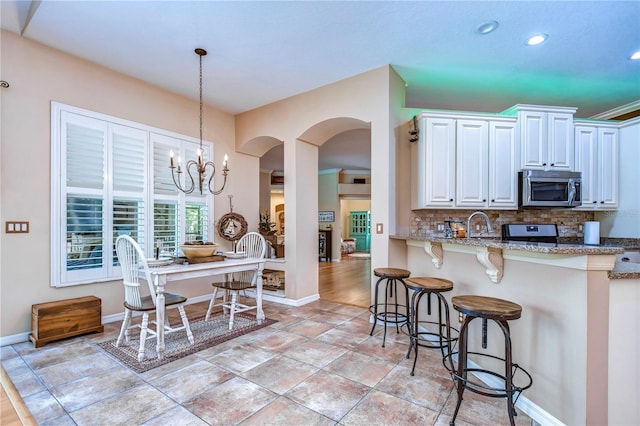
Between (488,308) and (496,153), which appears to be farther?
(496,153)

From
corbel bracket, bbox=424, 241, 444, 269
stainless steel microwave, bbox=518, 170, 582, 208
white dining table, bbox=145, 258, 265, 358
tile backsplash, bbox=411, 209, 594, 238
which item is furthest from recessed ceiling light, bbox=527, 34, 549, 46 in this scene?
white dining table, bbox=145, 258, 265, 358

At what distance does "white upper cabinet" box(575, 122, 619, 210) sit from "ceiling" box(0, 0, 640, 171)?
581mm

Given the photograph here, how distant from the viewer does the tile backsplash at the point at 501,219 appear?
3.77m

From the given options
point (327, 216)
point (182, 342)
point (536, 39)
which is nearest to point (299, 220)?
point (182, 342)

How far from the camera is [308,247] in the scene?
4445mm

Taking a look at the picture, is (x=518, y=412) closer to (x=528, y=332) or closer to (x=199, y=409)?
(x=528, y=332)

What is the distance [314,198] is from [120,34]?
115 inches

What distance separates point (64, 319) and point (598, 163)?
639 centimetres

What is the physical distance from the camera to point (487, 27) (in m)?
2.66

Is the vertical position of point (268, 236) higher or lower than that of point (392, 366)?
higher

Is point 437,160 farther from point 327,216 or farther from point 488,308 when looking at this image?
point 327,216

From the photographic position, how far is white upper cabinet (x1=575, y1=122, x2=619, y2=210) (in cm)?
379

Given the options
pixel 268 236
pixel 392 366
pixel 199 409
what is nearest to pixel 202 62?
pixel 268 236

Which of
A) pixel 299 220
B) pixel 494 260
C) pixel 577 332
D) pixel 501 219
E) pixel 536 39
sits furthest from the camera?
pixel 299 220
